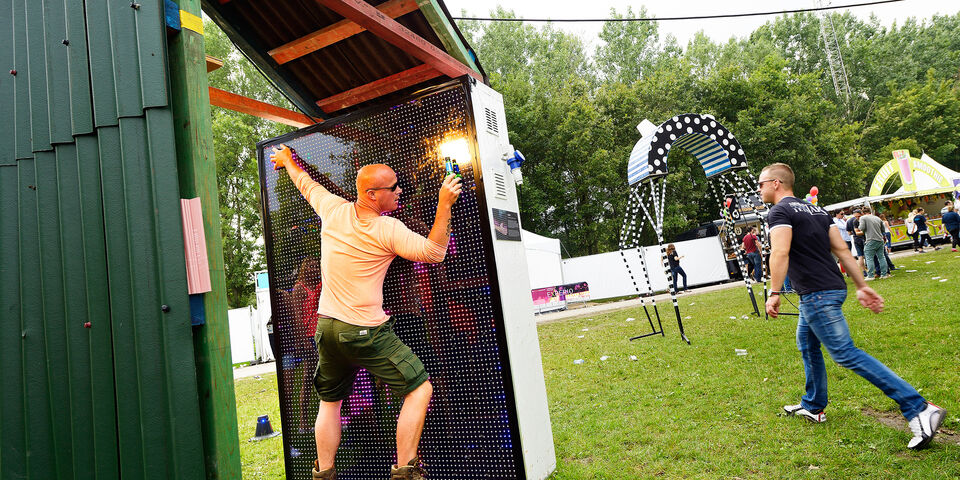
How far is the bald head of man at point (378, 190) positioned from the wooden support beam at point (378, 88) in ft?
3.86

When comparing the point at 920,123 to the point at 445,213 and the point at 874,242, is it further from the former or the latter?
the point at 445,213

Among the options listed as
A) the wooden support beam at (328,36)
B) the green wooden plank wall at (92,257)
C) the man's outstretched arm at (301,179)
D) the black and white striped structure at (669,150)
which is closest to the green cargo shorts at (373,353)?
the man's outstretched arm at (301,179)

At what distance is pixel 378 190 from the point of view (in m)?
3.83

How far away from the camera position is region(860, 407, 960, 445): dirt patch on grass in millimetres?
3441

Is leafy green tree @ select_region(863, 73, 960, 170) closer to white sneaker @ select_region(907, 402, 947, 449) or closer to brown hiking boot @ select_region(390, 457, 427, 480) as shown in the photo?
white sneaker @ select_region(907, 402, 947, 449)

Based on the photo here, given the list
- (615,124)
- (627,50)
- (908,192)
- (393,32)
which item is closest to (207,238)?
(393,32)

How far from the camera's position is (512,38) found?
34438 mm

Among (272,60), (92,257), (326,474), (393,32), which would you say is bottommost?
(326,474)

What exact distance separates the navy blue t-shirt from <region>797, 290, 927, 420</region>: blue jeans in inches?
3.8

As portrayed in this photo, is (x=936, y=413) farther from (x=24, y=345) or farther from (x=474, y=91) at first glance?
(x=24, y=345)

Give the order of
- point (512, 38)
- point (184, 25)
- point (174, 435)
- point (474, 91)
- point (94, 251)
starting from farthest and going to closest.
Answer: point (512, 38) → point (474, 91) → point (184, 25) → point (94, 251) → point (174, 435)

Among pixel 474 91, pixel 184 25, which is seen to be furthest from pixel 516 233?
pixel 184 25

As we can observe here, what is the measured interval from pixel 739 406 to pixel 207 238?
4.59 metres

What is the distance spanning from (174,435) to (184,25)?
1.69 m
